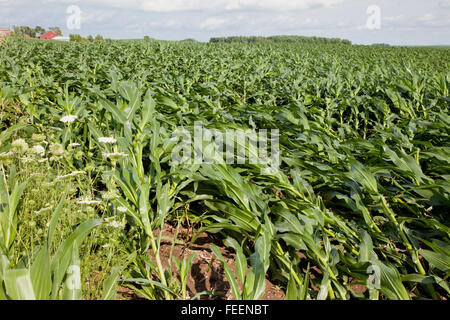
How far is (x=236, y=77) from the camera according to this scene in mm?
7793

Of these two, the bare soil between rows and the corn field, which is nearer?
the corn field

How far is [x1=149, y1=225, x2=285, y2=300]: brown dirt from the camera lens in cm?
187

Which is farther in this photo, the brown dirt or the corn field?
the brown dirt

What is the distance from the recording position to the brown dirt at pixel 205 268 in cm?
187

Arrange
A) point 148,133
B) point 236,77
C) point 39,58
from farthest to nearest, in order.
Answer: point 39,58 < point 236,77 < point 148,133

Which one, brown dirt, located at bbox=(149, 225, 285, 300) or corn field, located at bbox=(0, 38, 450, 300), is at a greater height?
corn field, located at bbox=(0, 38, 450, 300)

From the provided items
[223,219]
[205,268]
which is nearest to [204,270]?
[205,268]

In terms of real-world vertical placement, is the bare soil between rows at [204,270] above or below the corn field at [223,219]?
below

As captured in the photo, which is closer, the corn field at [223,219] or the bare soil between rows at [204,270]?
the corn field at [223,219]

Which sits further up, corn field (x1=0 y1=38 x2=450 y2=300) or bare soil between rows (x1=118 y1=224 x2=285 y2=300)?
corn field (x1=0 y1=38 x2=450 y2=300)

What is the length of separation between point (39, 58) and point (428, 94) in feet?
31.5

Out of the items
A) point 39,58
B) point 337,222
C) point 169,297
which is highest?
point 39,58
